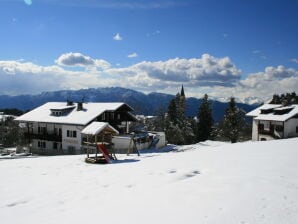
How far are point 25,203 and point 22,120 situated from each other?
40426 mm

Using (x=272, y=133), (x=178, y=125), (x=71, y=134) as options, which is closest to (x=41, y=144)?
(x=71, y=134)

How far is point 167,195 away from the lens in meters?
13.3

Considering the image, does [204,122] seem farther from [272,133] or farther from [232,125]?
[272,133]

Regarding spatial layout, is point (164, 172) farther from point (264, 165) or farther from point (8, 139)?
point (8, 139)

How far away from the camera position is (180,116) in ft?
234

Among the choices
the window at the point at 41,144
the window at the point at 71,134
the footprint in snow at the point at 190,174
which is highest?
the footprint in snow at the point at 190,174

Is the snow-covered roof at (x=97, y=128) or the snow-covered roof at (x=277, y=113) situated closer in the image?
the snow-covered roof at (x=97, y=128)

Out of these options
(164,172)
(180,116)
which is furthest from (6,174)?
(180,116)

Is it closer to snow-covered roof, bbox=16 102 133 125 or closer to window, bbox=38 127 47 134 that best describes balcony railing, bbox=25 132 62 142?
window, bbox=38 127 47 134

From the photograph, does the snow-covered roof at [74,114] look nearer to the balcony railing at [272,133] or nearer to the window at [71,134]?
the window at [71,134]

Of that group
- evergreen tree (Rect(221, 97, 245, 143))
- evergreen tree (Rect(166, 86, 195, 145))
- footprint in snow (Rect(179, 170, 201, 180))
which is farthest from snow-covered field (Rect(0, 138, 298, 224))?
evergreen tree (Rect(166, 86, 195, 145))

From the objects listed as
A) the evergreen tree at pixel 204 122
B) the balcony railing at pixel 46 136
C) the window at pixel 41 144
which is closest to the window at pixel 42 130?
the balcony railing at pixel 46 136

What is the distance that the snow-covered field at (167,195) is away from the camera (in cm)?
1085

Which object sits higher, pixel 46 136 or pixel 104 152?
pixel 104 152
